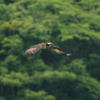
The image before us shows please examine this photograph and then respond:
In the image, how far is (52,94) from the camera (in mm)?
21312

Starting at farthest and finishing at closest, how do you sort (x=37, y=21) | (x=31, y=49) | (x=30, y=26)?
1. (x=37, y=21)
2. (x=30, y=26)
3. (x=31, y=49)

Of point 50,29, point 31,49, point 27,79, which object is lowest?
point 27,79

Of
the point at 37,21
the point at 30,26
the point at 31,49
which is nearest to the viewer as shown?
the point at 31,49

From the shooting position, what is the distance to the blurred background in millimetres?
19891

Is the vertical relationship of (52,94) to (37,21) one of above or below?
below

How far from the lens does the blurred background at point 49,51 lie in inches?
783

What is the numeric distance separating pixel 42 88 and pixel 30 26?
306 cm

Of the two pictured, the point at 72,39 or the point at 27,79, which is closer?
the point at 27,79

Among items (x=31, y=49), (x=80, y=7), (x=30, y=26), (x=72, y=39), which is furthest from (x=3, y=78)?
(x=31, y=49)

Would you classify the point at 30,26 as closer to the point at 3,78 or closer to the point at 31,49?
the point at 3,78

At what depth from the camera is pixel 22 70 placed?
66.7 ft

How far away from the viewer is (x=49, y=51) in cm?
2134

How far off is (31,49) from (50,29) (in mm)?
12765

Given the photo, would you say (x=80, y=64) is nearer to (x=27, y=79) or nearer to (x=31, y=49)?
(x=27, y=79)
